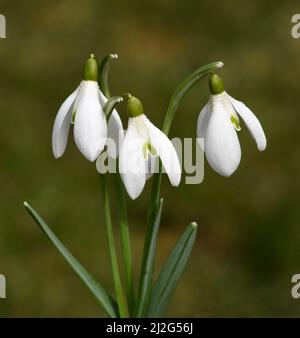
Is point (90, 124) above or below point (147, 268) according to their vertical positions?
above

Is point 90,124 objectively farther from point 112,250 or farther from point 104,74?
point 112,250

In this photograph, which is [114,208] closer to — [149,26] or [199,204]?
[199,204]

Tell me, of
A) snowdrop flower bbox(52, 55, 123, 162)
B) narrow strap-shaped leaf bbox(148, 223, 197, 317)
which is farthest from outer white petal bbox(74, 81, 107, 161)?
narrow strap-shaped leaf bbox(148, 223, 197, 317)

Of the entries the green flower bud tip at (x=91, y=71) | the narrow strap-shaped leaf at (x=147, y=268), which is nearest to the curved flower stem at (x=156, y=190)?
the narrow strap-shaped leaf at (x=147, y=268)

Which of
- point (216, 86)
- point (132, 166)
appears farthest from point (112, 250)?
point (216, 86)

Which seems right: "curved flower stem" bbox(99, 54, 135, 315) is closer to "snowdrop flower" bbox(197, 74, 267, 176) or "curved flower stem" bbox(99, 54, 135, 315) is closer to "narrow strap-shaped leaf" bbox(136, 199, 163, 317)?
"narrow strap-shaped leaf" bbox(136, 199, 163, 317)

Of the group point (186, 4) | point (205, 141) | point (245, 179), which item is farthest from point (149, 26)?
point (205, 141)
